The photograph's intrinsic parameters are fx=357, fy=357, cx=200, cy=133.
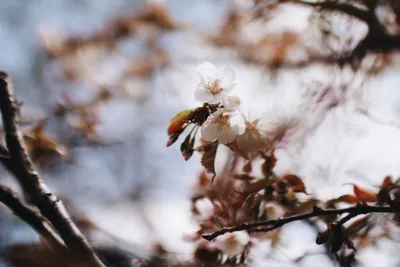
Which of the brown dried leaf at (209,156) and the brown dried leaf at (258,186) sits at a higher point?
the brown dried leaf at (209,156)

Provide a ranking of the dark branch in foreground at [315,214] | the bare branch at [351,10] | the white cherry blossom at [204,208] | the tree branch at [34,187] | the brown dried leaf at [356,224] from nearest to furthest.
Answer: the dark branch in foreground at [315,214]
the tree branch at [34,187]
the brown dried leaf at [356,224]
the white cherry blossom at [204,208]
the bare branch at [351,10]

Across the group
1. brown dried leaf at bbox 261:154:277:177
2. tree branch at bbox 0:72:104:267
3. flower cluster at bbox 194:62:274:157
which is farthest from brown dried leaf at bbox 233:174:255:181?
tree branch at bbox 0:72:104:267

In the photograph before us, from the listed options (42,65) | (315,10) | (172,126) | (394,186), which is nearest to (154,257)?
(172,126)

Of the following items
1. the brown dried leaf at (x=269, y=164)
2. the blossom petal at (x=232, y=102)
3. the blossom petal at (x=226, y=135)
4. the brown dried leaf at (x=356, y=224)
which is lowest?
the brown dried leaf at (x=356, y=224)

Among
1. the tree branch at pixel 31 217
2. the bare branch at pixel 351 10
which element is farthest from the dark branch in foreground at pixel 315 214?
the bare branch at pixel 351 10

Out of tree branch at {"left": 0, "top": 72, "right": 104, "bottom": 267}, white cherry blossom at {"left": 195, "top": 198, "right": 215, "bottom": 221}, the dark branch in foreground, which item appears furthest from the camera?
white cherry blossom at {"left": 195, "top": 198, "right": 215, "bottom": 221}

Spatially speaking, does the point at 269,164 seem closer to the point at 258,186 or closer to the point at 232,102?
the point at 258,186

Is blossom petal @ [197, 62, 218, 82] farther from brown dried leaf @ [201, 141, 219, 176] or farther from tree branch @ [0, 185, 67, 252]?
tree branch @ [0, 185, 67, 252]

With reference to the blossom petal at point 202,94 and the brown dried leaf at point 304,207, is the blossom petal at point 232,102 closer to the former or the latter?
the blossom petal at point 202,94
